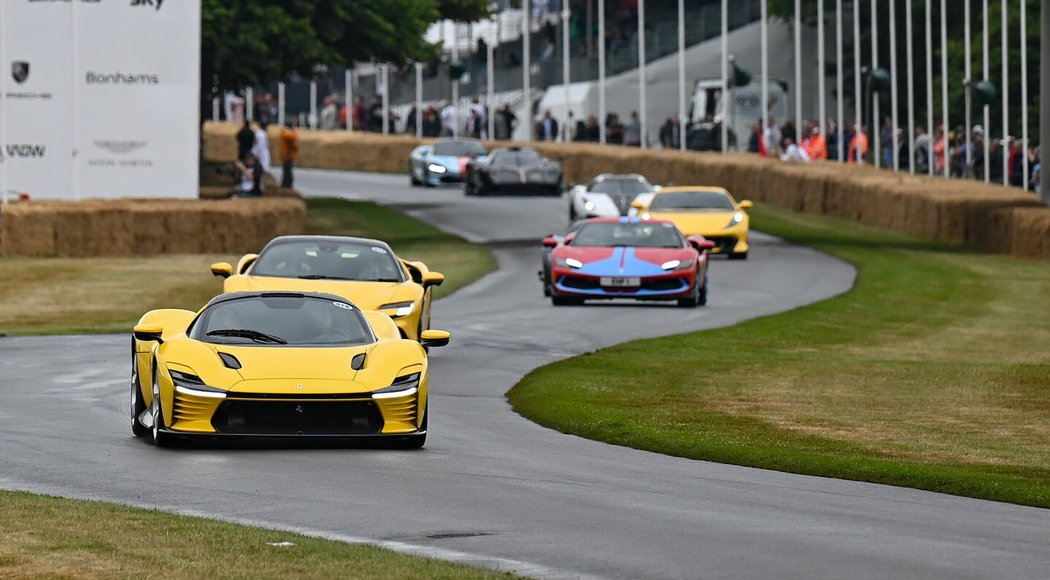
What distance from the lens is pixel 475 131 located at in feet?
251

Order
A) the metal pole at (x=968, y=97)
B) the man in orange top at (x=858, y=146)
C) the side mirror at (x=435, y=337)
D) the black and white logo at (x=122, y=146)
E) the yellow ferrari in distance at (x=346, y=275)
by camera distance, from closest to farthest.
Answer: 1. the side mirror at (x=435, y=337)
2. the yellow ferrari in distance at (x=346, y=275)
3. the black and white logo at (x=122, y=146)
4. the metal pole at (x=968, y=97)
5. the man in orange top at (x=858, y=146)

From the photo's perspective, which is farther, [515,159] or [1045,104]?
[515,159]

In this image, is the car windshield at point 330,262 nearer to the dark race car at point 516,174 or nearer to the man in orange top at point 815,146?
the dark race car at point 516,174

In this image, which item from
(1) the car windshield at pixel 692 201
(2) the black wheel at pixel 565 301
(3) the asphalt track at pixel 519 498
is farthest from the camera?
(1) the car windshield at pixel 692 201

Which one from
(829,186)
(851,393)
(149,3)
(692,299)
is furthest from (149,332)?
(829,186)

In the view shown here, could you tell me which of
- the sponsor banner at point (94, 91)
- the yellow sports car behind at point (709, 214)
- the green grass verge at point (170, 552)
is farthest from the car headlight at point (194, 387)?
the sponsor banner at point (94, 91)

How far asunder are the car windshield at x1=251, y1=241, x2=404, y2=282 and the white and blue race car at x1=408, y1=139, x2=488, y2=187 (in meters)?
40.8

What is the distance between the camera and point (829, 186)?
53.7m

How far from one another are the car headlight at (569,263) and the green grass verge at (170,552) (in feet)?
61.8

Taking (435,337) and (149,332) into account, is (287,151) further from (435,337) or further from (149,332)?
(149,332)

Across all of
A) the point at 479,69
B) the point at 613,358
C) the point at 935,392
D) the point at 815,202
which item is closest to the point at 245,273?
the point at 613,358

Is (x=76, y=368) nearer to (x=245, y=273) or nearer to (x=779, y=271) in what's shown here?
(x=245, y=273)

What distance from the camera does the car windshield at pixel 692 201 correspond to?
4003 centimetres

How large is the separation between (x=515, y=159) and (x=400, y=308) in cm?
3807
